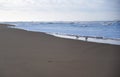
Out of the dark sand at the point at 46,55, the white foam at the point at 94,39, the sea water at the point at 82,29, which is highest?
the sea water at the point at 82,29

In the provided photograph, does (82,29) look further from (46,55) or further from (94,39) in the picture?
(46,55)

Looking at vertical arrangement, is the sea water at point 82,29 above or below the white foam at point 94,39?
above

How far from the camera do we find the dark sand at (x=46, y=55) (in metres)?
2.62

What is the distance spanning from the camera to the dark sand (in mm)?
2615

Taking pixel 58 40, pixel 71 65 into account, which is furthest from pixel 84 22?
pixel 71 65

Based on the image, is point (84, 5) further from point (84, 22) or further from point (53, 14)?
point (53, 14)

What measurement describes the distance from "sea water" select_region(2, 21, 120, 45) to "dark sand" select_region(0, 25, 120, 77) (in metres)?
0.06

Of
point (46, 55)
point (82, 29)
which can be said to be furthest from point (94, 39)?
point (46, 55)

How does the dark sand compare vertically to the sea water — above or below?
below

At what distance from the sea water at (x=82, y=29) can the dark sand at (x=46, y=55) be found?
61 mm

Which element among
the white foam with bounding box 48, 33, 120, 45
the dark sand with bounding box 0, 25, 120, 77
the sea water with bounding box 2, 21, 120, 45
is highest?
the sea water with bounding box 2, 21, 120, 45

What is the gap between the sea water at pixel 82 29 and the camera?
102 inches

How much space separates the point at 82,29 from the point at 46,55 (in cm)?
53

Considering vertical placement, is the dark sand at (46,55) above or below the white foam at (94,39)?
below
